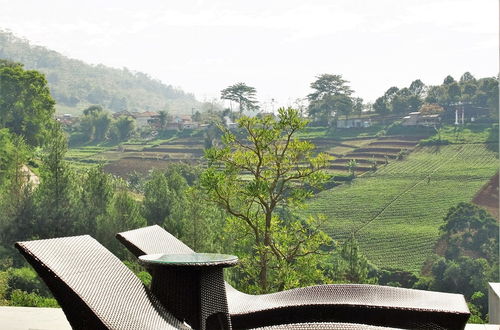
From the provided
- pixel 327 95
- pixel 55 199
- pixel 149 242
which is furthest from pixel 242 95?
pixel 149 242

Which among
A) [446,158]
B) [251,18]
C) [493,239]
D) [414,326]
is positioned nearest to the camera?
[414,326]

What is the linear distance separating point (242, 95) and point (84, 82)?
237cm

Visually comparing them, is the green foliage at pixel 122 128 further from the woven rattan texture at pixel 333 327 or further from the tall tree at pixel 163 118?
the woven rattan texture at pixel 333 327

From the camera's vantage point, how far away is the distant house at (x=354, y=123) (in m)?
9.91

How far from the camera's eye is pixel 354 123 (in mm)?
9922

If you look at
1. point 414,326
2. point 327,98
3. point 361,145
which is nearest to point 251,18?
point 327,98

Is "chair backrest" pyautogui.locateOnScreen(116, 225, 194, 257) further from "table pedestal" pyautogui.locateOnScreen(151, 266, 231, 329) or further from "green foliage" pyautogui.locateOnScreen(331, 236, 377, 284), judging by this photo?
"green foliage" pyautogui.locateOnScreen(331, 236, 377, 284)

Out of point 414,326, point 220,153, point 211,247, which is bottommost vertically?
point 211,247

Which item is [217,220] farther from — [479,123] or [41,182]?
[479,123]

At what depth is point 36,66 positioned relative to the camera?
34.4ft

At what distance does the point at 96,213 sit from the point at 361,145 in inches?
140

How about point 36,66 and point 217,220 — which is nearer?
point 217,220

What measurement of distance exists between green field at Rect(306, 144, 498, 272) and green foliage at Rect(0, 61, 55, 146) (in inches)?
150

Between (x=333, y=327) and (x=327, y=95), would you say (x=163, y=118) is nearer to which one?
(x=327, y=95)
